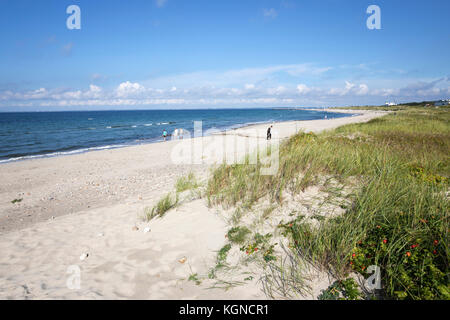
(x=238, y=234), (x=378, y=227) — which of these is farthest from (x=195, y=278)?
(x=378, y=227)

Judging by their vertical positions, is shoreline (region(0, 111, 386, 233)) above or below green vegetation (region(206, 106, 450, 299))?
below

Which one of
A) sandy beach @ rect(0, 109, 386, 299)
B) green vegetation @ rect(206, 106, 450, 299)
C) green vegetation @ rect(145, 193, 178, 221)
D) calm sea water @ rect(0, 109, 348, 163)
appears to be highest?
calm sea water @ rect(0, 109, 348, 163)

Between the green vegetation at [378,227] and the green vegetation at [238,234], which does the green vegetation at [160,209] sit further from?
the green vegetation at [238,234]

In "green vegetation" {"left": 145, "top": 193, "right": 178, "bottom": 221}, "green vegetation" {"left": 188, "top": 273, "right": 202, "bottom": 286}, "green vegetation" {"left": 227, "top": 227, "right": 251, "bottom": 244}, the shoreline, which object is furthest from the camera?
the shoreline

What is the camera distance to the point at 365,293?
2.87 meters

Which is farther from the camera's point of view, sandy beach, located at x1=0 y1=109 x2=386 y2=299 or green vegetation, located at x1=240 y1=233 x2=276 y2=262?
green vegetation, located at x1=240 y1=233 x2=276 y2=262

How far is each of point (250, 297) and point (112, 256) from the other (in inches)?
125

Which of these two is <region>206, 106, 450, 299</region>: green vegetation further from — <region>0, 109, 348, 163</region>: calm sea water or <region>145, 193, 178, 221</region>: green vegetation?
<region>0, 109, 348, 163</region>: calm sea water

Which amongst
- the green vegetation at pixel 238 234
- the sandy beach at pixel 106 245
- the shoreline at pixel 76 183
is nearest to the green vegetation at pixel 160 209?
the sandy beach at pixel 106 245

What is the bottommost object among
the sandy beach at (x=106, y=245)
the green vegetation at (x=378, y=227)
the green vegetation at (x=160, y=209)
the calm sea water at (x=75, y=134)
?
the sandy beach at (x=106, y=245)

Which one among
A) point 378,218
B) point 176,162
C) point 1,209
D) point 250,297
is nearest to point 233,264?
point 250,297

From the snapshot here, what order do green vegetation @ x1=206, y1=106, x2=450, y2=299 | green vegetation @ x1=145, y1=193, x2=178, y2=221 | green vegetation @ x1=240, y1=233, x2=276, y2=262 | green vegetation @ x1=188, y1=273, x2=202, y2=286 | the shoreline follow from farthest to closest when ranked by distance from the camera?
the shoreline, green vegetation @ x1=145, y1=193, x2=178, y2=221, green vegetation @ x1=240, y1=233, x2=276, y2=262, green vegetation @ x1=188, y1=273, x2=202, y2=286, green vegetation @ x1=206, y1=106, x2=450, y2=299

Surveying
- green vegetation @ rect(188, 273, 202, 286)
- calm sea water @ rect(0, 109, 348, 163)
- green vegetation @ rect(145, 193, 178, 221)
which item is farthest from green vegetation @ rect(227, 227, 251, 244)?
calm sea water @ rect(0, 109, 348, 163)

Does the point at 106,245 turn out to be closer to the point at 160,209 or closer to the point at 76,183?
the point at 160,209
